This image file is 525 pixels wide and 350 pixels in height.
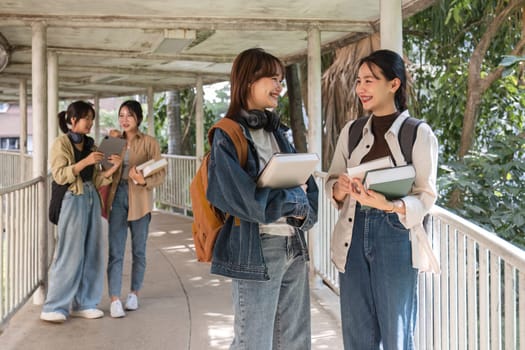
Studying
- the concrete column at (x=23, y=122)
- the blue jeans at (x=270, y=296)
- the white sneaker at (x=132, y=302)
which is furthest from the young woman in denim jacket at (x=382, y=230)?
the concrete column at (x=23, y=122)

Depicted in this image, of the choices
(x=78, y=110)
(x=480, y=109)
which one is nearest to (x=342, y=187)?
(x=78, y=110)

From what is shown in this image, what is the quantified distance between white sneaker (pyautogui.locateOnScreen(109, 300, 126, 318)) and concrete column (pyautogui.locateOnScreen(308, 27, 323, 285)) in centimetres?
181

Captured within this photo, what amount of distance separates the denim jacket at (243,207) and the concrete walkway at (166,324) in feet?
6.35

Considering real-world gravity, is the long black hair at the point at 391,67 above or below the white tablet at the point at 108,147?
above

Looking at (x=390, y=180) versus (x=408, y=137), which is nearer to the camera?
(x=390, y=180)

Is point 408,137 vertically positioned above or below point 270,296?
above

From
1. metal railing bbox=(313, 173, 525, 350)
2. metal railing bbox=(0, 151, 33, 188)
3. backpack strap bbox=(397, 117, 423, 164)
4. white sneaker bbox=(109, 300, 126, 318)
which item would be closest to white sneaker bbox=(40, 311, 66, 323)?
white sneaker bbox=(109, 300, 126, 318)

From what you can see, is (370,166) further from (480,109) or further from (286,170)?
(480,109)

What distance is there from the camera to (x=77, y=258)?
4926 mm

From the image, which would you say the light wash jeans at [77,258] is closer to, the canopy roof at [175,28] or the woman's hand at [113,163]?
the woman's hand at [113,163]

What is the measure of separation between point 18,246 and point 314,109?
2845 millimetres

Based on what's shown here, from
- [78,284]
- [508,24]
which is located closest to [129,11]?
[78,284]

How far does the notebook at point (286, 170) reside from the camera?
2.41 metres

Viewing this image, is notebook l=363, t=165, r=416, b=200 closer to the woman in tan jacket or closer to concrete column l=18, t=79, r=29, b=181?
the woman in tan jacket
